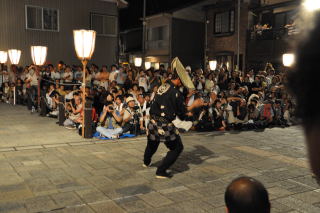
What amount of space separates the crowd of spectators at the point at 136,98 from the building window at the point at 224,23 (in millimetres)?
9688

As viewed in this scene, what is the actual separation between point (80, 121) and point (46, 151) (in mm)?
2699

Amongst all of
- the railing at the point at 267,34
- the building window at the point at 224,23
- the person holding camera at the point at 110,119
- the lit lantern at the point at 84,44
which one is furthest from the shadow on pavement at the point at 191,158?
the building window at the point at 224,23

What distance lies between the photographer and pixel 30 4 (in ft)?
61.6

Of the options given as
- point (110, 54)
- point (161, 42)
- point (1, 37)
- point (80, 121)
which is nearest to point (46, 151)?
point (80, 121)

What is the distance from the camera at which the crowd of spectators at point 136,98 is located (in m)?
9.63

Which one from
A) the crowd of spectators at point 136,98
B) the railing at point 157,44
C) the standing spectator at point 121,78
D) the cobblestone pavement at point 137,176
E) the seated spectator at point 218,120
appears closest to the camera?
the cobblestone pavement at point 137,176

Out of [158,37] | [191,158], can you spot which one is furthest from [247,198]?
[158,37]

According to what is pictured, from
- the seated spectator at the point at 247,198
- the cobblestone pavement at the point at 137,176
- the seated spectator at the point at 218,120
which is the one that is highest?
the seated spectator at the point at 247,198

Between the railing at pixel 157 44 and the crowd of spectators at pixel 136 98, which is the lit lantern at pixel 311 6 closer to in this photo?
the crowd of spectators at pixel 136 98

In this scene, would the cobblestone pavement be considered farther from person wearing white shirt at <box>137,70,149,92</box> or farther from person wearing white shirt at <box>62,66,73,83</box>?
person wearing white shirt at <box>137,70,149,92</box>

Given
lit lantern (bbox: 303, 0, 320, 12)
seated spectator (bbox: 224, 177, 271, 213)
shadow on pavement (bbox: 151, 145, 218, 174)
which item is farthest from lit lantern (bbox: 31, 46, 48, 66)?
lit lantern (bbox: 303, 0, 320, 12)

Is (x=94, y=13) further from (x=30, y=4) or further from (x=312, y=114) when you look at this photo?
(x=312, y=114)

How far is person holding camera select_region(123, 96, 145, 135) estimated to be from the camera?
9438 millimetres

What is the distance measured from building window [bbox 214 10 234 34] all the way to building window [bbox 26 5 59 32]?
11.8 meters
